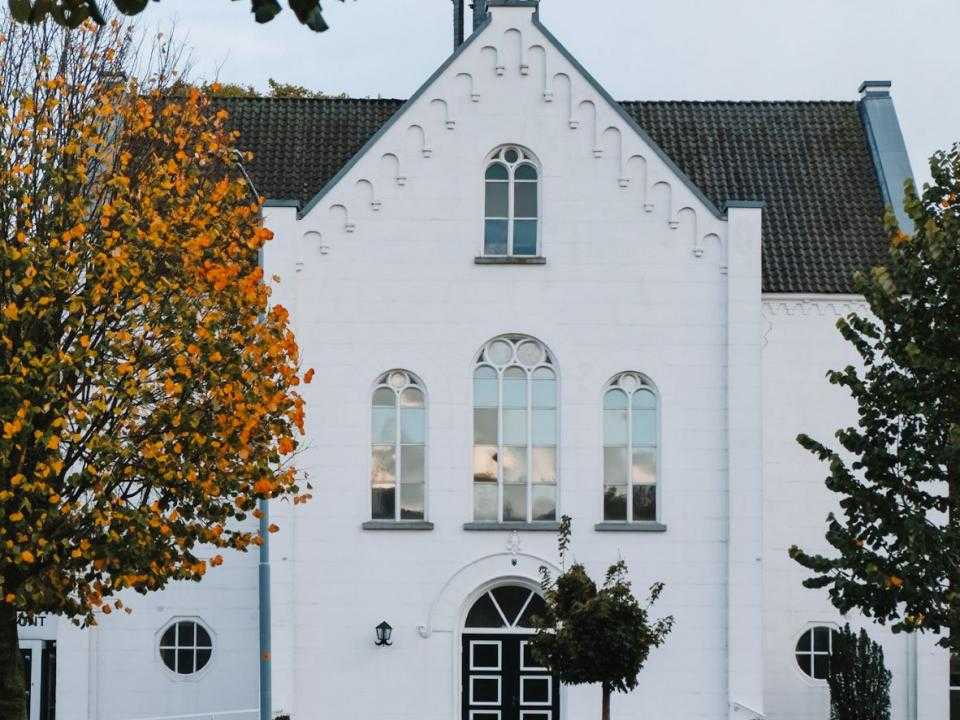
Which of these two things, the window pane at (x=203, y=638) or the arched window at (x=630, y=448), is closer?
the arched window at (x=630, y=448)

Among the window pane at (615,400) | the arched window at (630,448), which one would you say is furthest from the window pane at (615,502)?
the window pane at (615,400)

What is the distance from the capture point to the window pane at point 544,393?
3025 cm

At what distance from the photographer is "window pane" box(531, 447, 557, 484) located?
30.1 m

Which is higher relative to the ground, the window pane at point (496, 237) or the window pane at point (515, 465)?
the window pane at point (496, 237)

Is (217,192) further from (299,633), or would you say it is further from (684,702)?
(684,702)

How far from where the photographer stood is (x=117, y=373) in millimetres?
19875

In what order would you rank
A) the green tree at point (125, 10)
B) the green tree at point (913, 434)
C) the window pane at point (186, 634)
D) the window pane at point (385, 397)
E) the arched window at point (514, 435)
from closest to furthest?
the green tree at point (125, 10) < the green tree at point (913, 434) < the arched window at point (514, 435) < the window pane at point (385, 397) < the window pane at point (186, 634)

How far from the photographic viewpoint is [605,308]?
99.3 ft

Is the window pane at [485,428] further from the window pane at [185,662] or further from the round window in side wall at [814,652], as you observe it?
the round window in side wall at [814,652]

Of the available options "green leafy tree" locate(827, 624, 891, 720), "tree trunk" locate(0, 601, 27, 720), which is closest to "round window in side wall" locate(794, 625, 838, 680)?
"green leafy tree" locate(827, 624, 891, 720)

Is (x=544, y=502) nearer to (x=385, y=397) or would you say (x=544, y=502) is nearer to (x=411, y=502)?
(x=411, y=502)

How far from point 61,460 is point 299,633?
10.8 m

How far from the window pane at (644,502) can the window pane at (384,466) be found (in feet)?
14.0

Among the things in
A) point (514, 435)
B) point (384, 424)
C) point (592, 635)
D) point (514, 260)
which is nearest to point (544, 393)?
point (514, 435)
